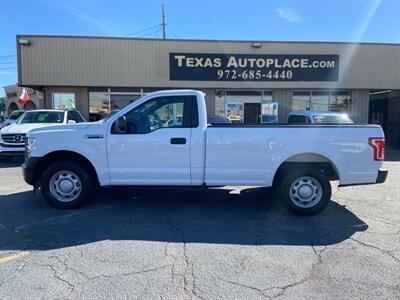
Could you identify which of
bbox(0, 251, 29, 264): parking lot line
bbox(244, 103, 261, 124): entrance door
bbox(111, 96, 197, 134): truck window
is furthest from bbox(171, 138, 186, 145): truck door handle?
bbox(244, 103, 261, 124): entrance door

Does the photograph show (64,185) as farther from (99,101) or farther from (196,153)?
(99,101)

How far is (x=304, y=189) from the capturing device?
5.59m

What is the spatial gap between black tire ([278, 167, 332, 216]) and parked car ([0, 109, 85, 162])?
29.0 feet

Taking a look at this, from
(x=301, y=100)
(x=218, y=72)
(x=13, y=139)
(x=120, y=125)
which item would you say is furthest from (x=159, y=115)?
(x=301, y=100)

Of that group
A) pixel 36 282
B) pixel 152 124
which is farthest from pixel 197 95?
pixel 36 282

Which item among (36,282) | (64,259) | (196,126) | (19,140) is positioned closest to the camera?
(36,282)

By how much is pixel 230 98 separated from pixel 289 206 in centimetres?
1270

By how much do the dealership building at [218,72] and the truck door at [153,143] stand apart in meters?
11.5

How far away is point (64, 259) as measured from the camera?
156 inches

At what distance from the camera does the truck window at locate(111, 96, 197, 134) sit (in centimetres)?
561

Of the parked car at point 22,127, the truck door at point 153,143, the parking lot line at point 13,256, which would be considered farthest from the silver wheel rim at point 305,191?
the parked car at point 22,127

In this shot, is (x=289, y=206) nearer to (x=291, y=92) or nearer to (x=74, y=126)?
(x=74, y=126)

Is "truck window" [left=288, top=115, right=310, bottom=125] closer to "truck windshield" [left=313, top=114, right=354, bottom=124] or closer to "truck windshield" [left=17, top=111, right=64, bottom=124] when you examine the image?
"truck windshield" [left=313, top=114, right=354, bottom=124]

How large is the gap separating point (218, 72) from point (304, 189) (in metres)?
12.2
